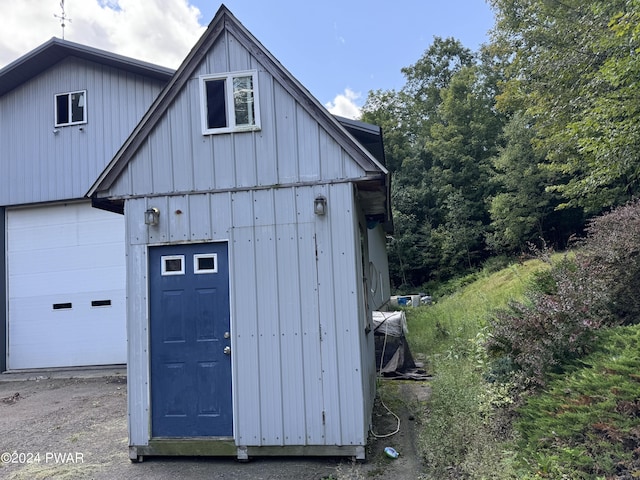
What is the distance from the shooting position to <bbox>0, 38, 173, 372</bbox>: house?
33.4 ft

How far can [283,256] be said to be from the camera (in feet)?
15.9

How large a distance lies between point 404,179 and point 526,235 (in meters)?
8.99

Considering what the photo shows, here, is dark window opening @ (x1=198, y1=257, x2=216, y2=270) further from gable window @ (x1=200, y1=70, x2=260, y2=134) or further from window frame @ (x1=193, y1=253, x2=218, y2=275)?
gable window @ (x1=200, y1=70, x2=260, y2=134)

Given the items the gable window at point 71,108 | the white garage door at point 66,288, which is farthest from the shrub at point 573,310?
the gable window at point 71,108

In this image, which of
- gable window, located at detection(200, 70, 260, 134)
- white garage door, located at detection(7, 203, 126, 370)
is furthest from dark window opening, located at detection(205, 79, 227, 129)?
white garage door, located at detection(7, 203, 126, 370)

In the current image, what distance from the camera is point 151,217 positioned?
4.99 meters

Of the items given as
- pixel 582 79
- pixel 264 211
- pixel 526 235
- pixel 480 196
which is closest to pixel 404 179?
pixel 480 196

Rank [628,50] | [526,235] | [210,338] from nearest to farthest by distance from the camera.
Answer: [210,338] → [628,50] → [526,235]

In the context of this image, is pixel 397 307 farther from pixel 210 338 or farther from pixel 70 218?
pixel 210 338

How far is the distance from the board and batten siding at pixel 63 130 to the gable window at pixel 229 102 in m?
5.75

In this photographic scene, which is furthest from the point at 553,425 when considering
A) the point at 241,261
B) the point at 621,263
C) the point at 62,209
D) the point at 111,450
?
the point at 62,209

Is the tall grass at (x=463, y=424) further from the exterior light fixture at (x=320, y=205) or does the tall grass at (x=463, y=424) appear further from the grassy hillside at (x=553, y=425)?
the exterior light fixture at (x=320, y=205)

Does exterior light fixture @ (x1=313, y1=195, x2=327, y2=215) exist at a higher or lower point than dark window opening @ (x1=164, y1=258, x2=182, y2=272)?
higher

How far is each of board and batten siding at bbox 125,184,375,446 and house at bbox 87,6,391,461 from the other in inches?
0.5
